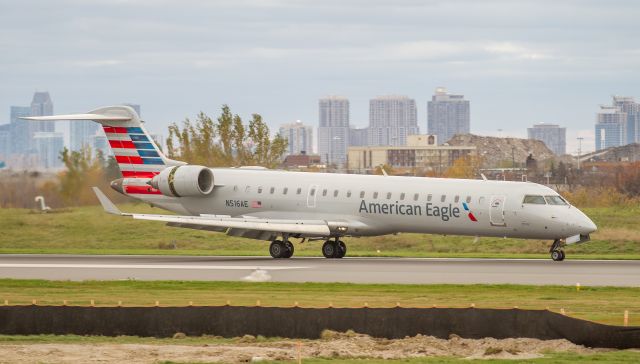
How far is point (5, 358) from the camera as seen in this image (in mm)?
22609

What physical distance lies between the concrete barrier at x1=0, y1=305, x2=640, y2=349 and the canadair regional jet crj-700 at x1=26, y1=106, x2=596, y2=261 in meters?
20.3

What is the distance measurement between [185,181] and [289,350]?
1132 inches

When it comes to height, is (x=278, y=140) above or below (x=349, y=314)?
above

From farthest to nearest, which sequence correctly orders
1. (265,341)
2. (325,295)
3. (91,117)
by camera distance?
(91,117) < (325,295) < (265,341)

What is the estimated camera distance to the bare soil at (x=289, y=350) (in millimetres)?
22891

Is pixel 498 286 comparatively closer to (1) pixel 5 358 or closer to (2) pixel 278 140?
(1) pixel 5 358

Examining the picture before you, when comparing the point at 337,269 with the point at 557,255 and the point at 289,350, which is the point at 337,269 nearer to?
the point at 557,255

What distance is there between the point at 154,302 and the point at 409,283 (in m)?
8.72

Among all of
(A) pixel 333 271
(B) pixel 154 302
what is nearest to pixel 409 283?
(A) pixel 333 271

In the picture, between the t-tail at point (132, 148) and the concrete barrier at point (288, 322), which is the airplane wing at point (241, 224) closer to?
the t-tail at point (132, 148)

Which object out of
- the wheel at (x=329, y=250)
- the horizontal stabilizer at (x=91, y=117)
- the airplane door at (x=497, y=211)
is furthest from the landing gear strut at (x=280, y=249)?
the horizontal stabilizer at (x=91, y=117)

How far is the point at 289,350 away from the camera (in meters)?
24.0

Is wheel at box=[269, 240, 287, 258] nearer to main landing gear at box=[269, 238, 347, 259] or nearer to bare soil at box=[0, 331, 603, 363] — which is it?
main landing gear at box=[269, 238, 347, 259]

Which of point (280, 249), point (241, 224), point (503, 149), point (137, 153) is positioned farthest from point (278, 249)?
point (503, 149)
